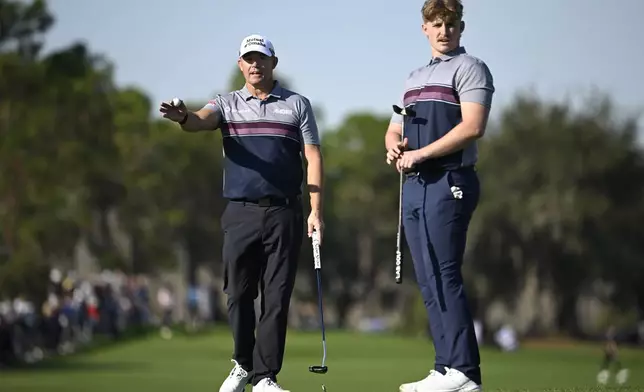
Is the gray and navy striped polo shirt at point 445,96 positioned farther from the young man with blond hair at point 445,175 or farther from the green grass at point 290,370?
the green grass at point 290,370

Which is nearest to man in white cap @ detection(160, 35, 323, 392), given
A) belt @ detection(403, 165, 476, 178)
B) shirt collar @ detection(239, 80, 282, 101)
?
shirt collar @ detection(239, 80, 282, 101)

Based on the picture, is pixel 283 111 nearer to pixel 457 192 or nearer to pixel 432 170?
pixel 432 170

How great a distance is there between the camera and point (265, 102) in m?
10.1

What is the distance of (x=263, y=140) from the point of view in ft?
32.9

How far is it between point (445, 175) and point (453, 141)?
299 mm

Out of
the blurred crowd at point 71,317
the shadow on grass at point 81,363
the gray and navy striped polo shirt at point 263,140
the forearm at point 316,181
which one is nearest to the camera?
the gray and navy striped polo shirt at point 263,140

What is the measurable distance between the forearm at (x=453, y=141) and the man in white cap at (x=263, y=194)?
3.62ft

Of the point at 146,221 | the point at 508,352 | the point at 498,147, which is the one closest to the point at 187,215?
the point at 146,221

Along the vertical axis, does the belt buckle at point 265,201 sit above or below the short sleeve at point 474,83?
below

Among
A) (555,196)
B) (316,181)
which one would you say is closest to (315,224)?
(316,181)

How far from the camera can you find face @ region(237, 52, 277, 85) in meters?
10.0

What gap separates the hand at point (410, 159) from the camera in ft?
30.6

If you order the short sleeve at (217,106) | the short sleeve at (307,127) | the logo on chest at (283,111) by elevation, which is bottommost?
the short sleeve at (307,127)

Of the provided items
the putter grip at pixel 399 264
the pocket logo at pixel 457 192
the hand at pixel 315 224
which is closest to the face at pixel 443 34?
the pocket logo at pixel 457 192
